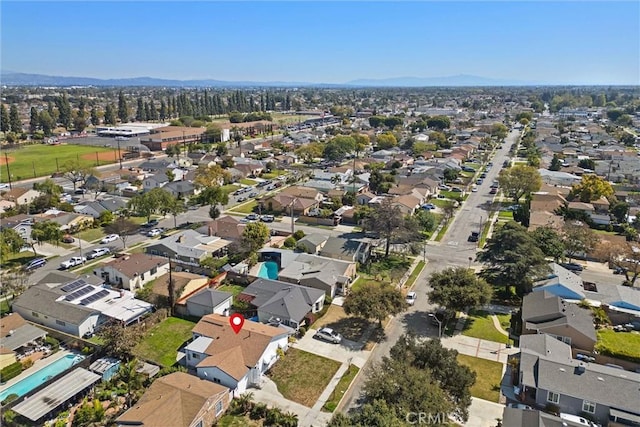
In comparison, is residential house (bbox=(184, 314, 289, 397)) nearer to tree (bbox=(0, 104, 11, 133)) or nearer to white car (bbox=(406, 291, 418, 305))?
white car (bbox=(406, 291, 418, 305))

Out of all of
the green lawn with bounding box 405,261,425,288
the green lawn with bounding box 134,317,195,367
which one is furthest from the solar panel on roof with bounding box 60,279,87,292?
the green lawn with bounding box 405,261,425,288

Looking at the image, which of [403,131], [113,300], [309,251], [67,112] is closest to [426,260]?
[309,251]

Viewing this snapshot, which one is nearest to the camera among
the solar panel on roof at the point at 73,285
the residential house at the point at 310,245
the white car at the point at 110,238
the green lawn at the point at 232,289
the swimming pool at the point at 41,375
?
the swimming pool at the point at 41,375

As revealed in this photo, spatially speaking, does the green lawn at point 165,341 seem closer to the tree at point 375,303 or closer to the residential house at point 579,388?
the tree at point 375,303

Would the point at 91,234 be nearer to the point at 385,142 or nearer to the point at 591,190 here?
the point at 591,190

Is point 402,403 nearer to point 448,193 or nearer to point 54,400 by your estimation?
point 54,400

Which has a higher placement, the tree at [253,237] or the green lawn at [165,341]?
the tree at [253,237]

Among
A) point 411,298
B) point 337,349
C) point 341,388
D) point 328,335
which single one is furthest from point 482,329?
point 341,388

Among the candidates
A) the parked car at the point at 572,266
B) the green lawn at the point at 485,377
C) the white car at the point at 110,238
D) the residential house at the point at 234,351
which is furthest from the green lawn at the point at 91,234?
the parked car at the point at 572,266

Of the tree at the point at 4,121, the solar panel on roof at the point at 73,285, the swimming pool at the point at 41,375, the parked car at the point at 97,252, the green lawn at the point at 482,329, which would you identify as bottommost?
the swimming pool at the point at 41,375
